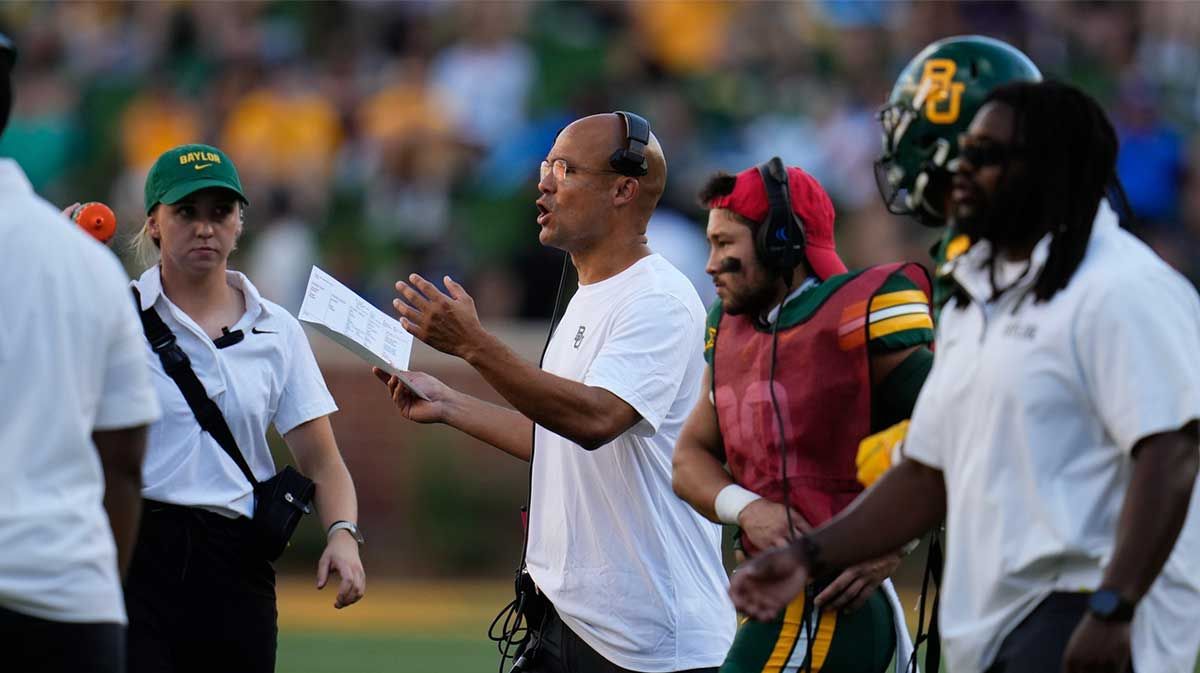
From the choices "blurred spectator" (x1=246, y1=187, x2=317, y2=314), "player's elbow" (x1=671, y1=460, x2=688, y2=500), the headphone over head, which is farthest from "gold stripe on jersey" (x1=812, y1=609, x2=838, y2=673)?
"blurred spectator" (x1=246, y1=187, x2=317, y2=314)

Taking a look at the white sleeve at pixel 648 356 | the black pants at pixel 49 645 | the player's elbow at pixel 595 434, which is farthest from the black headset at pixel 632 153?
the black pants at pixel 49 645

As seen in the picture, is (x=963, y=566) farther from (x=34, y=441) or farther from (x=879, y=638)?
(x=34, y=441)

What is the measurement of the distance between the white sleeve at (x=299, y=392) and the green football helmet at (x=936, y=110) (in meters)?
2.28

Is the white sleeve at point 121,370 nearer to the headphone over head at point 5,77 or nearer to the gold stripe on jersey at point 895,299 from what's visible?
the headphone over head at point 5,77

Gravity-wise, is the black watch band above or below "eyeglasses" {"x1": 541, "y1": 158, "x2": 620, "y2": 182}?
below

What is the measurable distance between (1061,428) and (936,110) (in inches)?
41.5

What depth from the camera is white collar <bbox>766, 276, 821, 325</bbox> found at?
17.7 ft

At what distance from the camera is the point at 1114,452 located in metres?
4.02

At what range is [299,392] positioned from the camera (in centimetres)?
622

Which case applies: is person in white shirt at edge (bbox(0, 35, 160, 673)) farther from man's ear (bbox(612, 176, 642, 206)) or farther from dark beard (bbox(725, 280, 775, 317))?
man's ear (bbox(612, 176, 642, 206))

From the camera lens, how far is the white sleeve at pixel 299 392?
6203 mm

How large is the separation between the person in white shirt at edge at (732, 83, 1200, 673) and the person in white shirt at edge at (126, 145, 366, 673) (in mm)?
2137

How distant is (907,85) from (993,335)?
917 mm

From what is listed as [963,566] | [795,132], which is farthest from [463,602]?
[963,566]
